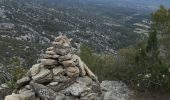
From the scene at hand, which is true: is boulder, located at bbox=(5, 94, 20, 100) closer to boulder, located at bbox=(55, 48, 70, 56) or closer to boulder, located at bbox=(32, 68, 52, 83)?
boulder, located at bbox=(32, 68, 52, 83)

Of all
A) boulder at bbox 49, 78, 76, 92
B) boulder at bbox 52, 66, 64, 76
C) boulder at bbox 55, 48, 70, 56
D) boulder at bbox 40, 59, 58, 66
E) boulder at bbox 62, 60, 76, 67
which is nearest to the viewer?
boulder at bbox 49, 78, 76, 92

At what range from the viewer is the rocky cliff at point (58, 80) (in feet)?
146

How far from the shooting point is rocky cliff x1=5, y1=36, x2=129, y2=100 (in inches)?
1753

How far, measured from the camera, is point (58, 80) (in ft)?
149

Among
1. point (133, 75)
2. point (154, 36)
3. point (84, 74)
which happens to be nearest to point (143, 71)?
point (133, 75)

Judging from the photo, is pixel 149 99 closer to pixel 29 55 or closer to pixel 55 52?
pixel 55 52

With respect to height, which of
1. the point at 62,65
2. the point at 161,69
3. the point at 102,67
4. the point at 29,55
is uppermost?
the point at 62,65

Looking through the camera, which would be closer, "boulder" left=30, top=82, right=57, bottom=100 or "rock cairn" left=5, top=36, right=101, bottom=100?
"boulder" left=30, top=82, right=57, bottom=100

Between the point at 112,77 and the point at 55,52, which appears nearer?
the point at 55,52

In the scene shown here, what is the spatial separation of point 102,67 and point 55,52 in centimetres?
3291

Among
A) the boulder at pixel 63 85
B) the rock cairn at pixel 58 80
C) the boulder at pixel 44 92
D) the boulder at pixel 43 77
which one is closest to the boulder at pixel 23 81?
the rock cairn at pixel 58 80

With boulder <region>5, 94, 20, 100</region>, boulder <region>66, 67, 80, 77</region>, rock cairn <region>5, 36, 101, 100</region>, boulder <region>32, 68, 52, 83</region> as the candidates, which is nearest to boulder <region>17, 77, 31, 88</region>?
rock cairn <region>5, 36, 101, 100</region>

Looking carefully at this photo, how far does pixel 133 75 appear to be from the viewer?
217 feet

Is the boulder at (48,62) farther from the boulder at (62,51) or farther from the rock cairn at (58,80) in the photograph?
the boulder at (62,51)
